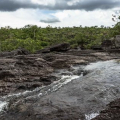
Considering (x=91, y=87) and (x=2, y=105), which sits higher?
(x=91, y=87)

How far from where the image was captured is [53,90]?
14.0m

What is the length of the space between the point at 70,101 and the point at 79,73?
24.5 feet

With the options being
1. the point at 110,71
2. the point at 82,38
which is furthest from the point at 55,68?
the point at 82,38

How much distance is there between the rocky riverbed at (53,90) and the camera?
9.95 meters

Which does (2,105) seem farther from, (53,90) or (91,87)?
(91,87)

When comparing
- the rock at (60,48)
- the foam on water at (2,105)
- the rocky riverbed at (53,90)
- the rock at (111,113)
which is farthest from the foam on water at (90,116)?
the rock at (60,48)

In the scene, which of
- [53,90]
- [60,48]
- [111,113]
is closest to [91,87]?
[53,90]

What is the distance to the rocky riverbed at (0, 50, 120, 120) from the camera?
995cm

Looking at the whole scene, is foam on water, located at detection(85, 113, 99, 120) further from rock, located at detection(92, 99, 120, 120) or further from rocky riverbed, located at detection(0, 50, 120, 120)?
rock, located at detection(92, 99, 120, 120)

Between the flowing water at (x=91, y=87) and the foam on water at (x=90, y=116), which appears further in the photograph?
the flowing water at (x=91, y=87)

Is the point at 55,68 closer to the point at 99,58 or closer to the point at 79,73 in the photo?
the point at 79,73

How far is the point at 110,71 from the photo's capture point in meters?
17.4

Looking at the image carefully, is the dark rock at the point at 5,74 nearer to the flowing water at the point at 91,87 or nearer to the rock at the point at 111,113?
the flowing water at the point at 91,87

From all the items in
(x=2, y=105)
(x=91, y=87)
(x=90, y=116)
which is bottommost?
(x=2, y=105)
